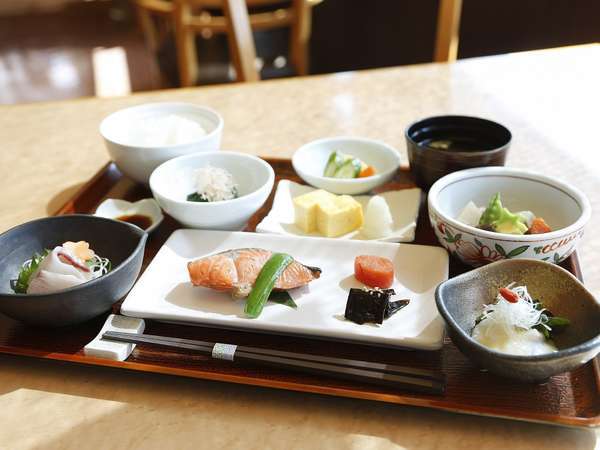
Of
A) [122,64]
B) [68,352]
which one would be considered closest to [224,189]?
[68,352]

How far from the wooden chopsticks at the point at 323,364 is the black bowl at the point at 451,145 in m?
0.63

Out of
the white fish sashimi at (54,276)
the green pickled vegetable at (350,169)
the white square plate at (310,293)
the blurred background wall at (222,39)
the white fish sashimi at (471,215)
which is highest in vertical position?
the white fish sashimi at (54,276)

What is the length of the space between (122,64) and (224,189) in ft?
15.8

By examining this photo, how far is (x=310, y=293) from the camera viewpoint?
1.16 meters

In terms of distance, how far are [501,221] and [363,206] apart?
1.34 ft

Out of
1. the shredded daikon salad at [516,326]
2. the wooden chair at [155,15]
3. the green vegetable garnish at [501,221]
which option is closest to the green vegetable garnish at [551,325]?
the shredded daikon salad at [516,326]

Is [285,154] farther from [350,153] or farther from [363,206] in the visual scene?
[363,206]

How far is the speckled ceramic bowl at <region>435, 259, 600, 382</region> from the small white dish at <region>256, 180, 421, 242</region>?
33cm

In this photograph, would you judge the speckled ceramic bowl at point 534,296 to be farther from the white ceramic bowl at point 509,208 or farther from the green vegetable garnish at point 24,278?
the green vegetable garnish at point 24,278

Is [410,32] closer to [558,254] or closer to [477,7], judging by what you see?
[477,7]

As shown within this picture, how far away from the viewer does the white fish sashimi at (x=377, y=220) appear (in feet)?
4.42

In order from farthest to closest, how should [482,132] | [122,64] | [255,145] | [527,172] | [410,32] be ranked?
[122,64] → [410,32] → [255,145] → [482,132] → [527,172]

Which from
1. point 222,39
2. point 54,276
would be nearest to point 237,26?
point 222,39

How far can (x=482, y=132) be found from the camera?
1526 millimetres
